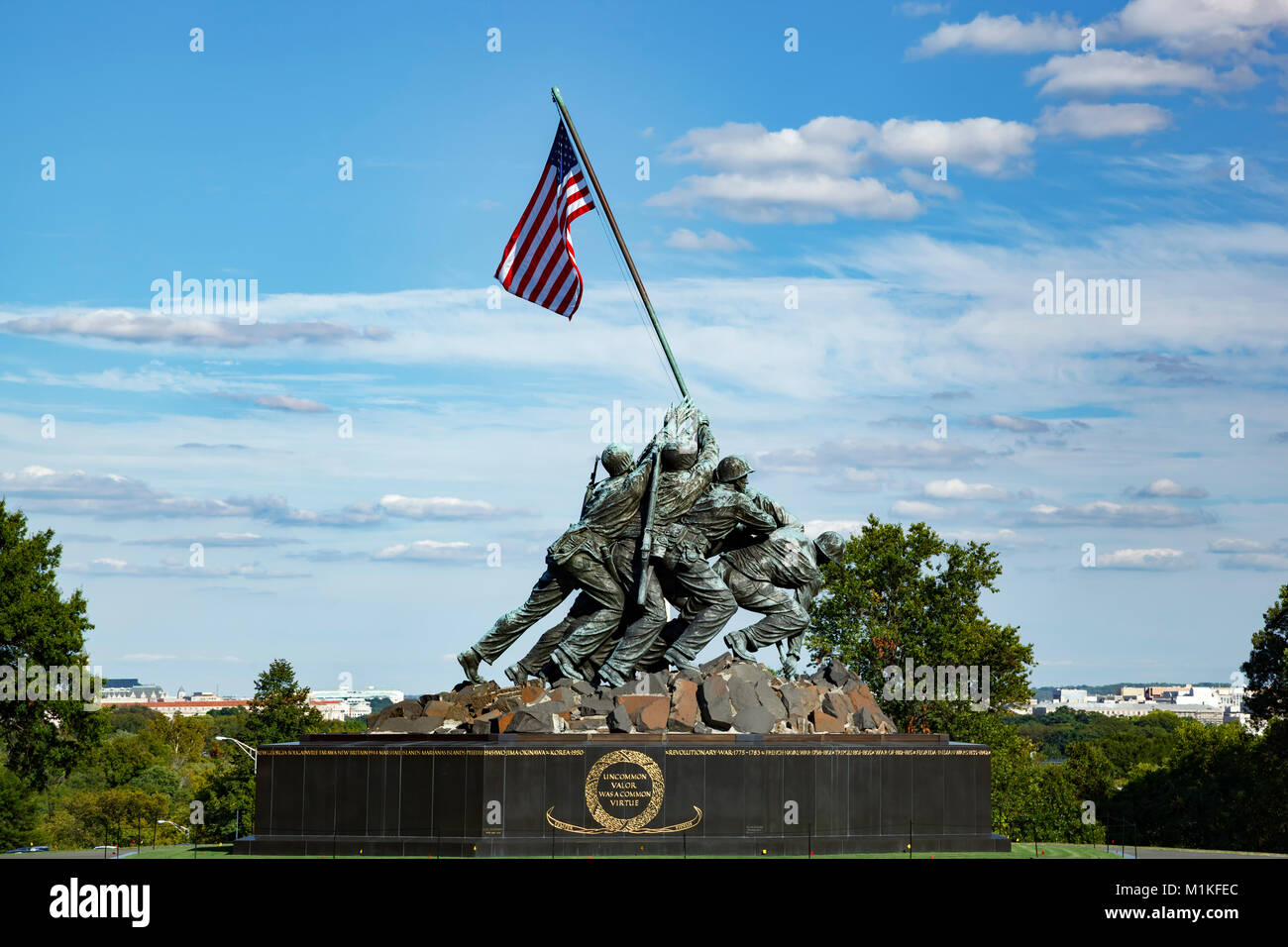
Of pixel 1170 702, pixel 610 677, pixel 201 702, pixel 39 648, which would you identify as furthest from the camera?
pixel 1170 702

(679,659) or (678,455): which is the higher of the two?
(678,455)

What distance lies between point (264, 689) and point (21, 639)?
1152cm

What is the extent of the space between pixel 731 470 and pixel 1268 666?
2377cm

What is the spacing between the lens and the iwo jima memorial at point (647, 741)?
19.7 m

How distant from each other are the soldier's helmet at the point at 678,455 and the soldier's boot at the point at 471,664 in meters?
3.97

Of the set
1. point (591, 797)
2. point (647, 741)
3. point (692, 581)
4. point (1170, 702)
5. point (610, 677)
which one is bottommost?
point (1170, 702)

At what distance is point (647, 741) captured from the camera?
20.0 m

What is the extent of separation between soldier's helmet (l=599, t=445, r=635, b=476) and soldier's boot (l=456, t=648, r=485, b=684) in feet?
11.1

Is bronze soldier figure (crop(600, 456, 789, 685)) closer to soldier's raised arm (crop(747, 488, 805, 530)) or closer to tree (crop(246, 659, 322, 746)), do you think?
soldier's raised arm (crop(747, 488, 805, 530))

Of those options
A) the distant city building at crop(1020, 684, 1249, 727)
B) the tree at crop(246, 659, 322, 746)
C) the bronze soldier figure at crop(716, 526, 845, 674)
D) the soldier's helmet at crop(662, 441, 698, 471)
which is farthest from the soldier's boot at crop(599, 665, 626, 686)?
the distant city building at crop(1020, 684, 1249, 727)

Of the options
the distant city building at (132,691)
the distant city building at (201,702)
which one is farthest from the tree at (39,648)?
the distant city building at (132,691)

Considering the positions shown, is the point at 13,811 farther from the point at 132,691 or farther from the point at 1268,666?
the point at 132,691

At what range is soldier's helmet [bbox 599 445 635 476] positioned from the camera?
22812 mm

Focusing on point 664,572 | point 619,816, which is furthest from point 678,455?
point 619,816
